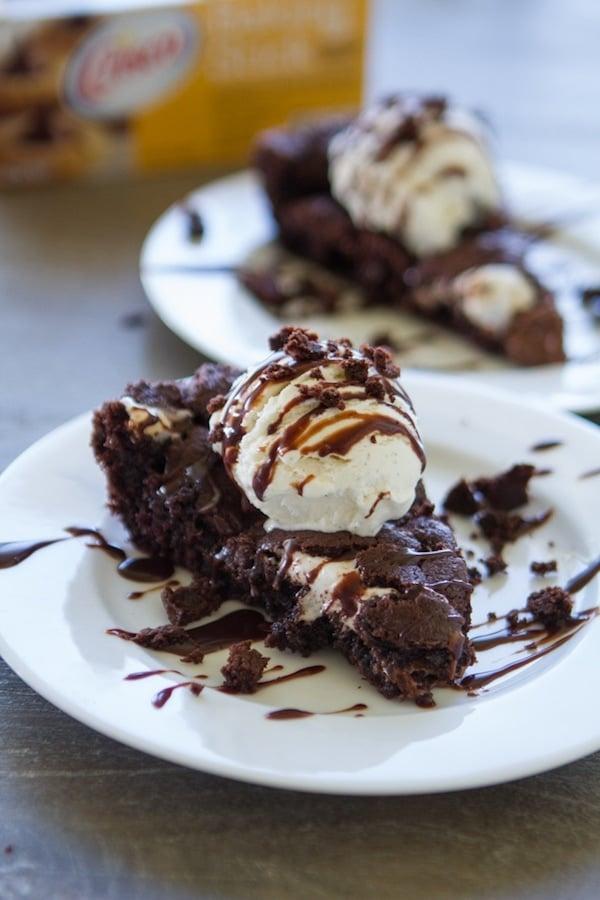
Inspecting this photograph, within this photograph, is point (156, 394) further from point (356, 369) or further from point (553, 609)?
point (553, 609)

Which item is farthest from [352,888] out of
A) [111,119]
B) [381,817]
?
[111,119]

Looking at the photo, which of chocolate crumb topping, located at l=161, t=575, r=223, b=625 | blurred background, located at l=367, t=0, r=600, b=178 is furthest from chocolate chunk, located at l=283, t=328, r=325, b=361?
blurred background, located at l=367, t=0, r=600, b=178

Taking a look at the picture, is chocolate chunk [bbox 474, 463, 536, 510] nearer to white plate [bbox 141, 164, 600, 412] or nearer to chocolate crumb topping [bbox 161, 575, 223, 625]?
white plate [bbox 141, 164, 600, 412]

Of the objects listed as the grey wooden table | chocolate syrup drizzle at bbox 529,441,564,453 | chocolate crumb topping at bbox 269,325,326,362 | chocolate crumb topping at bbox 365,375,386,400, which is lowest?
the grey wooden table

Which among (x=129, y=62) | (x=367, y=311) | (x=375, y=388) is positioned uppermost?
(x=129, y=62)

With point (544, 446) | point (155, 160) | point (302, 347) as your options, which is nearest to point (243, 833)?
point (302, 347)
